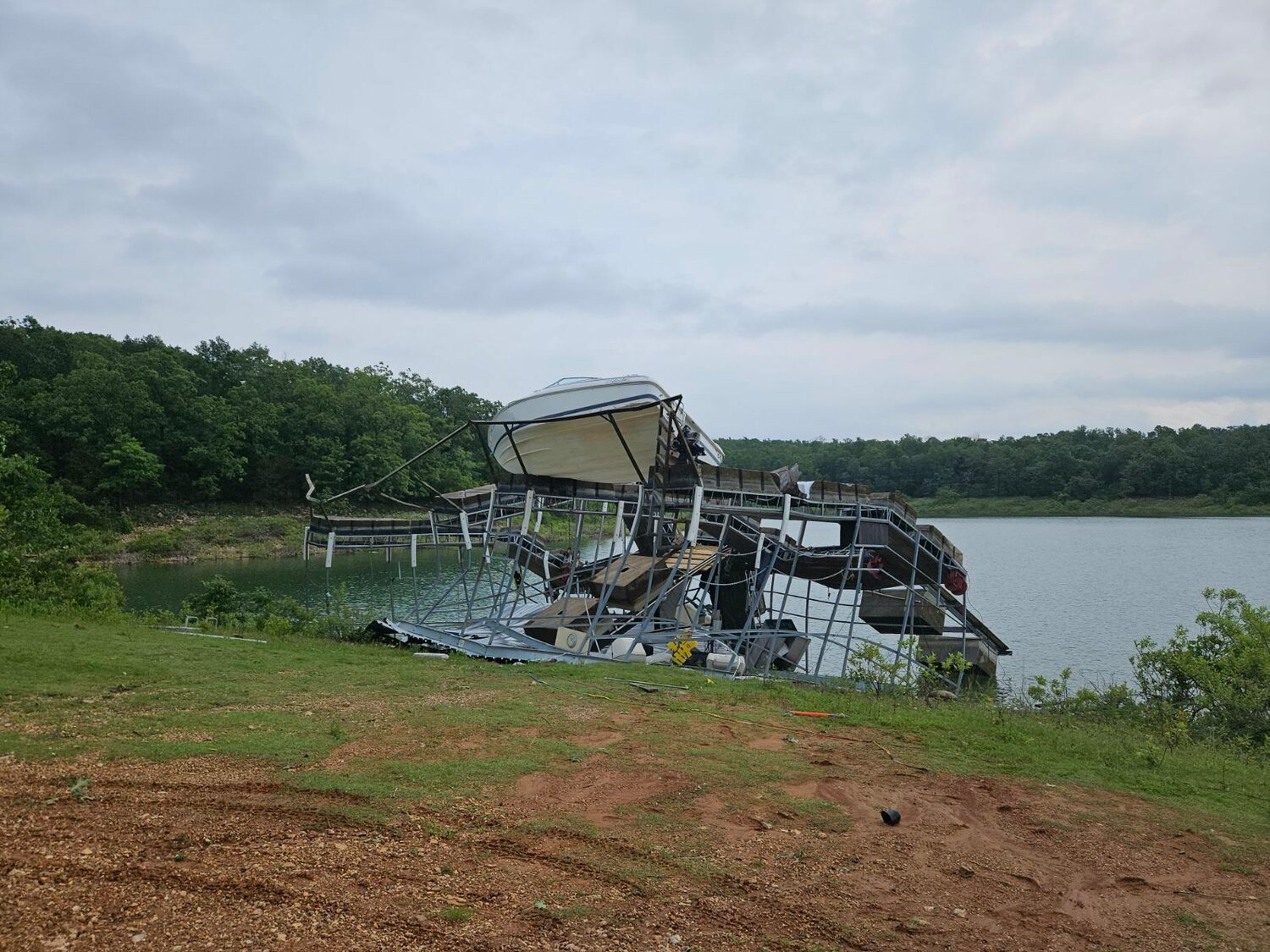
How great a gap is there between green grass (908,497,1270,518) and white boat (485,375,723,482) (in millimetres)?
69734

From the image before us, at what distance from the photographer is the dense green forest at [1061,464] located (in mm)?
79562

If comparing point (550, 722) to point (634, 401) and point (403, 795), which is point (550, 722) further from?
point (634, 401)

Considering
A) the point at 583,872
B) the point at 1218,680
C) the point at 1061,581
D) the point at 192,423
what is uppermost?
the point at 192,423

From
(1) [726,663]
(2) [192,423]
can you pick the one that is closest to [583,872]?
(1) [726,663]

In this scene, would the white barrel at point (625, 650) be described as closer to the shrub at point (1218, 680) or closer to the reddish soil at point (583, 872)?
the shrub at point (1218, 680)

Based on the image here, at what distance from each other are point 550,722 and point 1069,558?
158 ft

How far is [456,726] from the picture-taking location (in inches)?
325

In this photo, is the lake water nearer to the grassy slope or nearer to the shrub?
the shrub

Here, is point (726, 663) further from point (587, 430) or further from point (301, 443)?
point (301, 443)

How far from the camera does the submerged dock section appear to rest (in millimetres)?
16688

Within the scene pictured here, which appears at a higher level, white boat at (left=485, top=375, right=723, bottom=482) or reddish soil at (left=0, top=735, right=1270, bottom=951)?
white boat at (left=485, top=375, right=723, bottom=482)

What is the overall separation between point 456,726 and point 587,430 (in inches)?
373

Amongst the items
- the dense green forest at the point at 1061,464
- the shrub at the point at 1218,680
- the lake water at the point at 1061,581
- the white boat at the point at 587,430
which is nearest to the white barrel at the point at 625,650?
the white boat at the point at 587,430

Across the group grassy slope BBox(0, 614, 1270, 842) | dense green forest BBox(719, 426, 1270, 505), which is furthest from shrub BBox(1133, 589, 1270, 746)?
dense green forest BBox(719, 426, 1270, 505)
